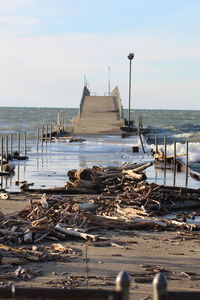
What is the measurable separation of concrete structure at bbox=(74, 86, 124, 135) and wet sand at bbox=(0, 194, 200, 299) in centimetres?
4454

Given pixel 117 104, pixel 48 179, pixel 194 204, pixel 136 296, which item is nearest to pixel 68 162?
pixel 48 179

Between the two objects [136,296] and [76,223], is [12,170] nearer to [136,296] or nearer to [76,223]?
[76,223]

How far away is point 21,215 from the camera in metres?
13.8

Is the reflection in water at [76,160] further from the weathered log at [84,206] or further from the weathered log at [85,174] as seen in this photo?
the weathered log at [84,206]

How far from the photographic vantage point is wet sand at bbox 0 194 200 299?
8312 mm

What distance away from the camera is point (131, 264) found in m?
9.52

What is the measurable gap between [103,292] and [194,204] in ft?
40.6

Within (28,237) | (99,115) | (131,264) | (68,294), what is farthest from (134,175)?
(99,115)

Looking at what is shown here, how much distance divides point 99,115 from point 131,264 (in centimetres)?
5542

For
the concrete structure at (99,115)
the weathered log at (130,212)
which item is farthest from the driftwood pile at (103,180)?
the concrete structure at (99,115)

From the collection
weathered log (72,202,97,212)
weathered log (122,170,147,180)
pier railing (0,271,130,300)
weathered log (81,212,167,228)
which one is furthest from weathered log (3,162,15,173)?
pier railing (0,271,130,300)

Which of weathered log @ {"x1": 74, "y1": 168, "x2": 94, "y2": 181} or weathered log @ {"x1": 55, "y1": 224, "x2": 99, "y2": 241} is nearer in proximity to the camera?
weathered log @ {"x1": 55, "y1": 224, "x2": 99, "y2": 241}

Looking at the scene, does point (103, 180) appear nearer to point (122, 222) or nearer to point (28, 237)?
point (122, 222)

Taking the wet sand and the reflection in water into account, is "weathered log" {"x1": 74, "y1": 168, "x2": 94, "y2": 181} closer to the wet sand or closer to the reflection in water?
the reflection in water
